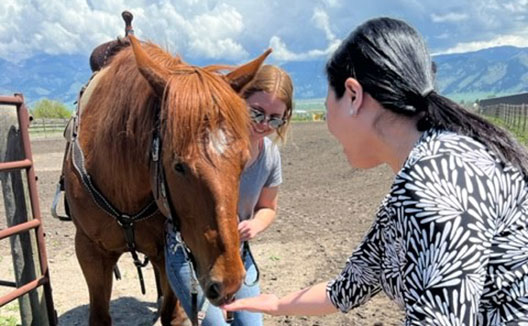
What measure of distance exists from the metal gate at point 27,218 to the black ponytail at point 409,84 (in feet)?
8.97

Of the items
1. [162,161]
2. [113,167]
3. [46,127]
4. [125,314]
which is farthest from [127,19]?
[46,127]

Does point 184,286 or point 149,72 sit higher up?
point 149,72

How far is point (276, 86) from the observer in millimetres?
2658

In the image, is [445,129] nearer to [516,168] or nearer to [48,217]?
[516,168]

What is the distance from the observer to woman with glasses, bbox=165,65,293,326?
2.59 metres

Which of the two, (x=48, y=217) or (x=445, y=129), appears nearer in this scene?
(x=445, y=129)

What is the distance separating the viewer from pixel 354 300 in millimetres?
1708

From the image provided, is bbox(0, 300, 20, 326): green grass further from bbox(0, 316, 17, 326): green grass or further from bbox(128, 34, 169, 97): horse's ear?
bbox(128, 34, 169, 97): horse's ear

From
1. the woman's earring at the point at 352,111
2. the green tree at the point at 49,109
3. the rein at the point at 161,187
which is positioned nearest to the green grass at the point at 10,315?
the rein at the point at 161,187

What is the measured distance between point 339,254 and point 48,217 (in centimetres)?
490

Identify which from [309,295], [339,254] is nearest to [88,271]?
[309,295]

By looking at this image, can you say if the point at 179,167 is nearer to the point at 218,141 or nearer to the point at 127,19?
the point at 218,141

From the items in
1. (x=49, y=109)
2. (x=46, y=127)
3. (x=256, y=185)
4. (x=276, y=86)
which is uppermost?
(x=276, y=86)

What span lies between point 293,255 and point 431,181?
4.67 m
